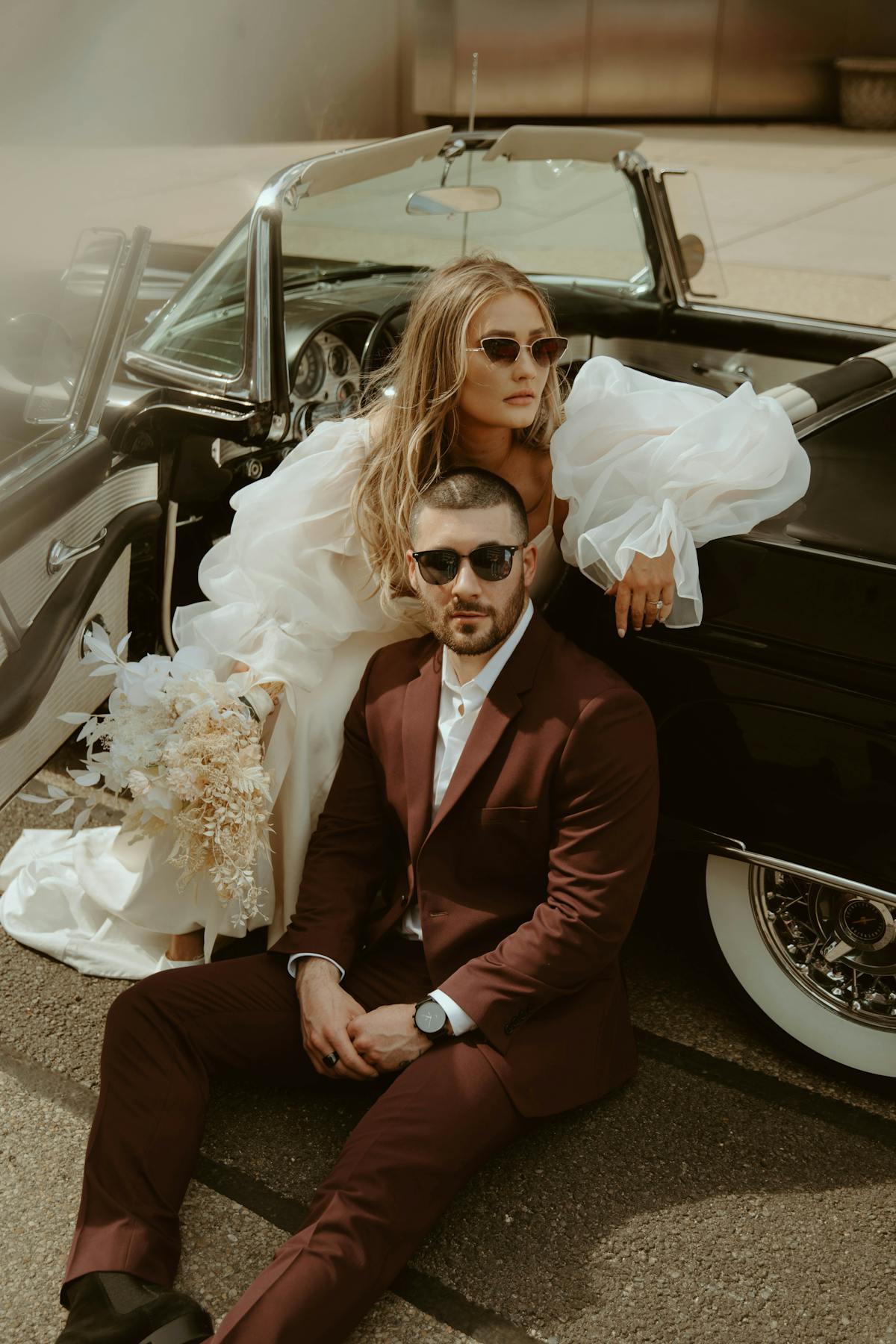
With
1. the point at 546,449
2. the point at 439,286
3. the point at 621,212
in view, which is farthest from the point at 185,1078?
the point at 621,212

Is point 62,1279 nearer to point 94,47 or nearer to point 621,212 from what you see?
point 94,47

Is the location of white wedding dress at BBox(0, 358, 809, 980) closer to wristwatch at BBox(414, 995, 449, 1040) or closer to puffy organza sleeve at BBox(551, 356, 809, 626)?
puffy organza sleeve at BBox(551, 356, 809, 626)

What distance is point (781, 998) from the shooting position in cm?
274

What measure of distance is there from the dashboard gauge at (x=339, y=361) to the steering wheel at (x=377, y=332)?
0.19ft

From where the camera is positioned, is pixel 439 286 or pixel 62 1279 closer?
pixel 62 1279

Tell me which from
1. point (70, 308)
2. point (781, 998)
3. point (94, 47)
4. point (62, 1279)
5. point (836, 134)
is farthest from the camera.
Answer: point (836, 134)

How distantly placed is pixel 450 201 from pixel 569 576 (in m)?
1.72

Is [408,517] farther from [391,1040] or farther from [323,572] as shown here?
[391,1040]

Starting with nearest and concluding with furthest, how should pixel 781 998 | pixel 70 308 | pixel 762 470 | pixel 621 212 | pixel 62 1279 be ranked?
pixel 62 1279, pixel 762 470, pixel 781 998, pixel 70 308, pixel 621 212

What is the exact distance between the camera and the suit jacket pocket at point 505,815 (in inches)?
95.0

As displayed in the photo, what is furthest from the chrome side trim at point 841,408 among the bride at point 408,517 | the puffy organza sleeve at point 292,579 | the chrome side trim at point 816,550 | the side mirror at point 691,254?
the side mirror at point 691,254

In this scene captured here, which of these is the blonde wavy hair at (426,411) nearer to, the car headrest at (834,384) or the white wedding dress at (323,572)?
the white wedding dress at (323,572)

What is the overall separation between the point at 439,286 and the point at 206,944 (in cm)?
152

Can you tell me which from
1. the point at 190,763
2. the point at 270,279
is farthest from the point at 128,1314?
the point at 270,279
